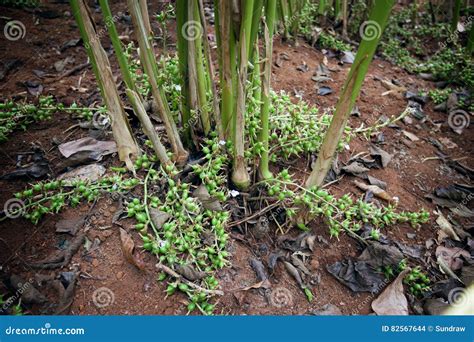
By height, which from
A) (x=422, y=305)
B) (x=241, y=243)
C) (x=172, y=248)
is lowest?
(x=422, y=305)

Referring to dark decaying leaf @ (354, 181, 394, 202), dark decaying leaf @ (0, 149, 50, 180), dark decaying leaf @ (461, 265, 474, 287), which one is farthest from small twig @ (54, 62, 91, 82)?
dark decaying leaf @ (461, 265, 474, 287)

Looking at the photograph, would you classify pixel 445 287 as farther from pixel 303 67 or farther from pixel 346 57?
pixel 346 57

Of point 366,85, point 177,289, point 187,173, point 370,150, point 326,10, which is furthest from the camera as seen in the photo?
point 326,10

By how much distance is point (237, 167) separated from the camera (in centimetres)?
118

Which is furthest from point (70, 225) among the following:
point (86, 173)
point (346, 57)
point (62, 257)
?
point (346, 57)

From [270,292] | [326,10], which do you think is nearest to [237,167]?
[270,292]

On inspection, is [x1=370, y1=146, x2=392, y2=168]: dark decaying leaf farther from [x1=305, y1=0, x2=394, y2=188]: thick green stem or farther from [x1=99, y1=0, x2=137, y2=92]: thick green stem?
[x1=99, y1=0, x2=137, y2=92]: thick green stem

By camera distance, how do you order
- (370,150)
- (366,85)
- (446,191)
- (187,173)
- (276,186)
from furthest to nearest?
(366,85), (370,150), (446,191), (187,173), (276,186)

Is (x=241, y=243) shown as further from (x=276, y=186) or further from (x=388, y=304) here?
(x=388, y=304)

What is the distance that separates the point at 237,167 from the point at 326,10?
1857mm

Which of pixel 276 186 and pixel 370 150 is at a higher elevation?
pixel 276 186

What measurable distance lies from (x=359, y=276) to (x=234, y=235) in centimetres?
44

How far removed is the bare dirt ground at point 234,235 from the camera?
103cm

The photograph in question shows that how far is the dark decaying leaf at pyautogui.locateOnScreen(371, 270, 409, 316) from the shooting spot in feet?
3.57
